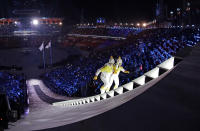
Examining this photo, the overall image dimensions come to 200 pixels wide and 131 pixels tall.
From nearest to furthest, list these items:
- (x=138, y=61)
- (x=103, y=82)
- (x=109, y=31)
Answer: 1. (x=103, y=82)
2. (x=138, y=61)
3. (x=109, y=31)

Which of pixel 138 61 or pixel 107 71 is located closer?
pixel 107 71

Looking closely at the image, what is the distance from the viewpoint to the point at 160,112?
10.3 feet

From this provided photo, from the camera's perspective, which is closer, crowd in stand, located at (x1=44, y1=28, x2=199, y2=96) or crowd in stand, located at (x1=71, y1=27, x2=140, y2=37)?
crowd in stand, located at (x1=44, y1=28, x2=199, y2=96)

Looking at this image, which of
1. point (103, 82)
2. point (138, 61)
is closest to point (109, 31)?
point (138, 61)

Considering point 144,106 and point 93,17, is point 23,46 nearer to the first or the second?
point 93,17

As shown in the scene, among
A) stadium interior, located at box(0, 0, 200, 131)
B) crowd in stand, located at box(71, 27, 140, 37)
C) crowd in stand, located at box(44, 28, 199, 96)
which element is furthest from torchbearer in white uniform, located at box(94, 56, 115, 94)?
crowd in stand, located at box(71, 27, 140, 37)

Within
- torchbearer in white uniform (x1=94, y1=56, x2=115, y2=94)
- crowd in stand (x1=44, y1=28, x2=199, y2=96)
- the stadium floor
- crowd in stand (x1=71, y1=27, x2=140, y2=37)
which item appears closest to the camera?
the stadium floor

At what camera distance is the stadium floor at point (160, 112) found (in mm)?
2895

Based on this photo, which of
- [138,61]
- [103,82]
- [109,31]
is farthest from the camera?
[109,31]

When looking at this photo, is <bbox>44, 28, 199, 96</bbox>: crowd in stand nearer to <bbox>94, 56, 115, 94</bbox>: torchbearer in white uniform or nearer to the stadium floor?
<bbox>94, 56, 115, 94</bbox>: torchbearer in white uniform

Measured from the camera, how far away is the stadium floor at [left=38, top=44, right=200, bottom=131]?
2895 millimetres

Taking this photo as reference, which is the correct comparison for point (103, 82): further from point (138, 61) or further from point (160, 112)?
point (160, 112)

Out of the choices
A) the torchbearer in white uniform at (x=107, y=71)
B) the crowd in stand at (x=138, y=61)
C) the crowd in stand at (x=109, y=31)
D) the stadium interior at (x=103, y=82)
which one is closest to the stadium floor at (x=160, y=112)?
the stadium interior at (x=103, y=82)

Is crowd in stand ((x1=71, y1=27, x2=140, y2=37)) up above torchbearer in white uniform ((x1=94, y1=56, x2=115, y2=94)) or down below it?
above
